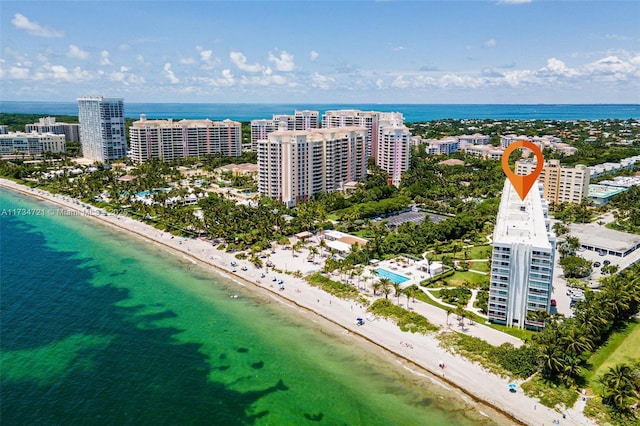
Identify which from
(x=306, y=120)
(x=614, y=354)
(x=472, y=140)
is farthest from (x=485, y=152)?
(x=614, y=354)

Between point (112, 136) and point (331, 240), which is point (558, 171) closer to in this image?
point (331, 240)

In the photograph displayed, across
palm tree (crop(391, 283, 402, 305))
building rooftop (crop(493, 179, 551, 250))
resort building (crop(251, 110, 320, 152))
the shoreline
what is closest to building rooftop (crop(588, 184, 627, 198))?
building rooftop (crop(493, 179, 551, 250))

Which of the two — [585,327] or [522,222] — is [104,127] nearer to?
[522,222]

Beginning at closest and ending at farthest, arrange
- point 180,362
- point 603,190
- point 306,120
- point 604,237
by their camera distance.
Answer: point 180,362, point 604,237, point 603,190, point 306,120

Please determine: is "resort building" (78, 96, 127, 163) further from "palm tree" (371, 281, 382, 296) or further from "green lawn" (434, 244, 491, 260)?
"palm tree" (371, 281, 382, 296)

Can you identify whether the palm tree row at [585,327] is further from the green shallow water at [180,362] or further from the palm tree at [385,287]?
the palm tree at [385,287]

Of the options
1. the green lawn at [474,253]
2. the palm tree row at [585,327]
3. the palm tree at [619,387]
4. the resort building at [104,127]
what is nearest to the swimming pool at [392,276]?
the green lawn at [474,253]

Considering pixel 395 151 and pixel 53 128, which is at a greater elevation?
pixel 53 128
